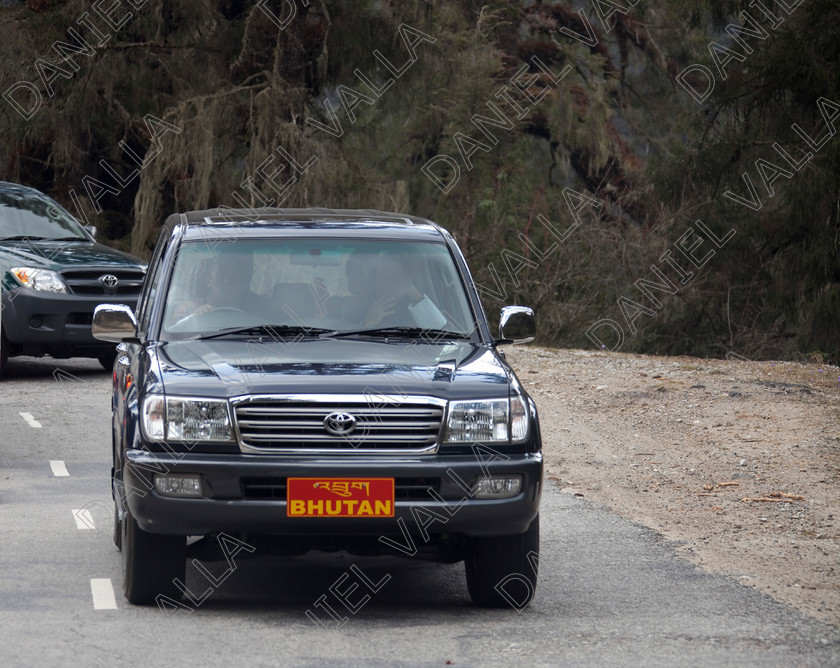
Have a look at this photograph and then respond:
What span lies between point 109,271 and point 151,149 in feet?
27.1

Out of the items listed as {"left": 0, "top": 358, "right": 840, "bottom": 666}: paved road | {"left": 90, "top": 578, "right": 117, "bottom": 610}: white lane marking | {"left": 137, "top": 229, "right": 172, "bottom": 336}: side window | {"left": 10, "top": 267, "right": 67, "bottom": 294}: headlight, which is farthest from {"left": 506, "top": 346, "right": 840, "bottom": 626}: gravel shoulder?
{"left": 10, "top": 267, "right": 67, "bottom": 294}: headlight

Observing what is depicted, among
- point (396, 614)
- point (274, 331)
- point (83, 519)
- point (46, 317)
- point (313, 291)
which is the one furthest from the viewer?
point (46, 317)

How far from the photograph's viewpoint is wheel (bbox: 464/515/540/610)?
6133mm

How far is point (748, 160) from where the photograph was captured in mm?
22609

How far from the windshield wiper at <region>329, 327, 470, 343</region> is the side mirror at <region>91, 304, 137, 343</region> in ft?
3.54

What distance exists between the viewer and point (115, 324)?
6.87m

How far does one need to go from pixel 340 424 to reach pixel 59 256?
958cm

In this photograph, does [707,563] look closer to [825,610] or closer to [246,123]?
[825,610]

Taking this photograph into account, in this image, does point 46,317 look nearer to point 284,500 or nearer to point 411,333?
point 411,333

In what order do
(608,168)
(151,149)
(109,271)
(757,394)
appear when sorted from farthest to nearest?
(608,168)
(151,149)
(109,271)
(757,394)

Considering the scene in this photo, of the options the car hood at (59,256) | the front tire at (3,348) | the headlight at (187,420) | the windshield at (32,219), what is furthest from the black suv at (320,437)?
the windshield at (32,219)

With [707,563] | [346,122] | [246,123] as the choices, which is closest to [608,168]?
[346,122]

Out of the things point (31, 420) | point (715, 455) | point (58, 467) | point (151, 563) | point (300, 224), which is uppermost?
point (300, 224)

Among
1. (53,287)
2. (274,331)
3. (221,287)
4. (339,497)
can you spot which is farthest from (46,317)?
(339,497)
